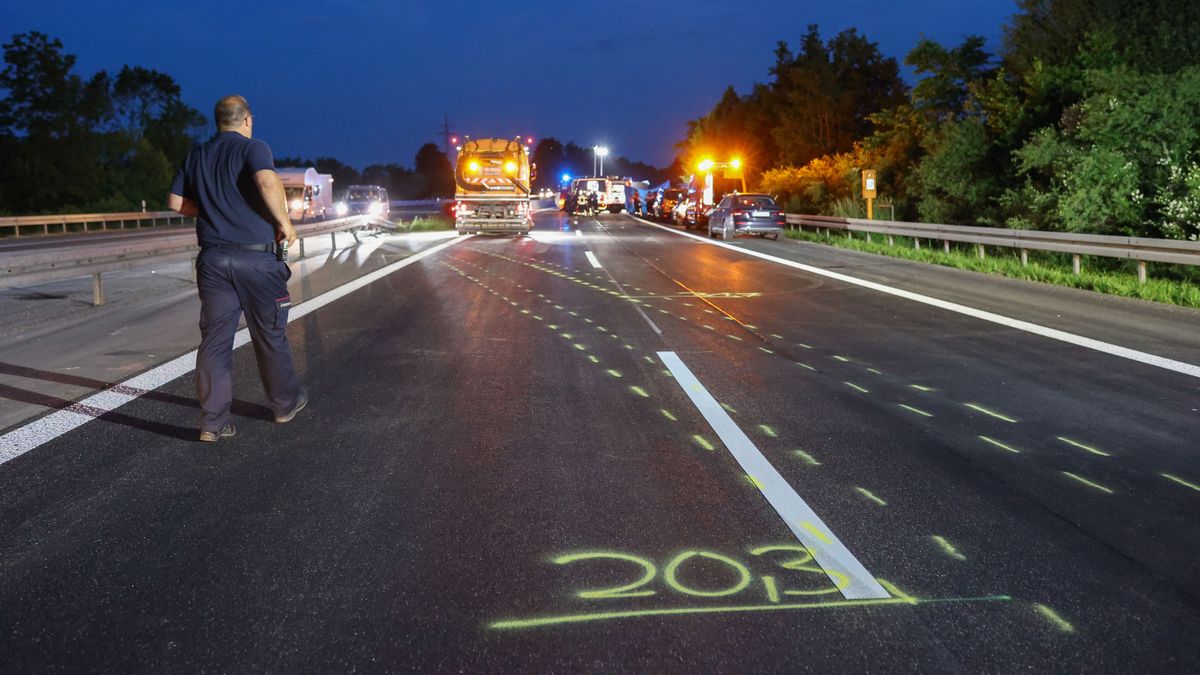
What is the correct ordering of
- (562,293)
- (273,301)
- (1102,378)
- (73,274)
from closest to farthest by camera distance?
(273,301)
(1102,378)
(73,274)
(562,293)

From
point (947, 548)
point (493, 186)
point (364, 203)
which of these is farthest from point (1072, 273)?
point (364, 203)

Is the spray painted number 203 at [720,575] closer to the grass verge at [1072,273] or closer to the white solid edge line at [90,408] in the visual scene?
the white solid edge line at [90,408]

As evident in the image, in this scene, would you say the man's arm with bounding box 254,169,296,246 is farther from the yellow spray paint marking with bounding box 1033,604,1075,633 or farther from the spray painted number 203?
the yellow spray paint marking with bounding box 1033,604,1075,633

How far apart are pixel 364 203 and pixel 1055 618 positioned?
47541 millimetres

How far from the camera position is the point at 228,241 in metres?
5.76

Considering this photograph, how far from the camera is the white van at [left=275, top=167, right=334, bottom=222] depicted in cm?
4178

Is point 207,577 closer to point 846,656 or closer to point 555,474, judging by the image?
point 555,474

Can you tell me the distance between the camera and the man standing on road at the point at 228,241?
226 inches

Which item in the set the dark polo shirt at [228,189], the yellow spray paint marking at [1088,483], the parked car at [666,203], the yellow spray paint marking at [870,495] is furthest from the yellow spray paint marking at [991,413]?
the parked car at [666,203]

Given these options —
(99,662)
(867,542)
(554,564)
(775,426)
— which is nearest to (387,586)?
(554,564)

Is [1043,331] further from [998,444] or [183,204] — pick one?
[183,204]

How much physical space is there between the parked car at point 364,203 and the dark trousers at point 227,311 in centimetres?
4006

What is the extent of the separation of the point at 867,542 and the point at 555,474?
176cm

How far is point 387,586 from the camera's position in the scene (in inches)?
147
